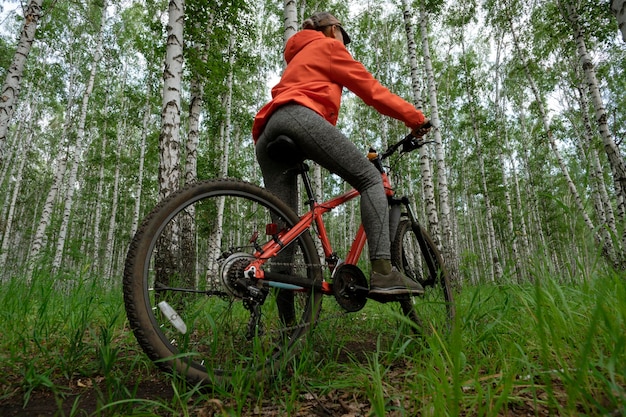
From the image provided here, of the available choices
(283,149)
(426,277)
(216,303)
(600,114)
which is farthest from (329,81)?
(600,114)

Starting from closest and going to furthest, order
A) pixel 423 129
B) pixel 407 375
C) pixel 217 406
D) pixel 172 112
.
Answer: pixel 217 406 < pixel 407 375 < pixel 423 129 < pixel 172 112

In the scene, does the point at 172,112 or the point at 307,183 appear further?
the point at 172,112

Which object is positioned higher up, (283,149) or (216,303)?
(283,149)

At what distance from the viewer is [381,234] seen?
222 centimetres

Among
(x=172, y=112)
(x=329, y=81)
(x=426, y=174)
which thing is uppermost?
Result: (x=426, y=174)

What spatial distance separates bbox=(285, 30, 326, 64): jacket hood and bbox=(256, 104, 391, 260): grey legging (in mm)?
623

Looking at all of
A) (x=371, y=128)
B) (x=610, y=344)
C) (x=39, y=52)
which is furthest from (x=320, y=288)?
(x=39, y=52)

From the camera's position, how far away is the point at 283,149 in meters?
2.08

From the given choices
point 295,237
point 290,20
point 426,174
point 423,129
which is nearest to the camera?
point 295,237

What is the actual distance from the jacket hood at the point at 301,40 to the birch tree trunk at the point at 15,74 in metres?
6.75

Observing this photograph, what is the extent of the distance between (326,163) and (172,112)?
2484 mm

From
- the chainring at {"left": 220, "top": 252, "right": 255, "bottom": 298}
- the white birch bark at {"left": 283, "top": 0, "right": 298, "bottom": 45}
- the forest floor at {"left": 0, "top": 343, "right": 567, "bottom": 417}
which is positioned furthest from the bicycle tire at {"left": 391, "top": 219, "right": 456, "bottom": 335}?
the white birch bark at {"left": 283, "top": 0, "right": 298, "bottom": 45}

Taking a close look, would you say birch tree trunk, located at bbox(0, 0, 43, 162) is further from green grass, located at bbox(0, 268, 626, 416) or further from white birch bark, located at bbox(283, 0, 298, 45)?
green grass, located at bbox(0, 268, 626, 416)

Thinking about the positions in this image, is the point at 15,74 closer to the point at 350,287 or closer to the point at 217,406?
the point at 350,287
